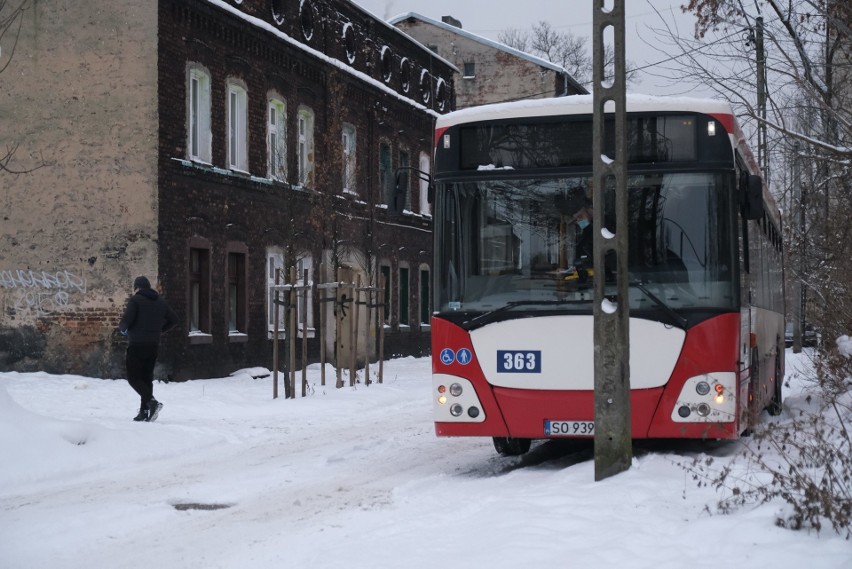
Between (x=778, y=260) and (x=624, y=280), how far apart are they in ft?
29.2

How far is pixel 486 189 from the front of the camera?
10812 millimetres

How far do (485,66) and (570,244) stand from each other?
4579 centimetres

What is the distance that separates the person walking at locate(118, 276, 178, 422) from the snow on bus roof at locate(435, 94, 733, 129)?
657 centimetres

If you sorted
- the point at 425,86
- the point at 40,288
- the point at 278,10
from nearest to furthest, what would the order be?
the point at 40,288 < the point at 278,10 < the point at 425,86

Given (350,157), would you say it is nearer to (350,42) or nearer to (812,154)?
(350,42)

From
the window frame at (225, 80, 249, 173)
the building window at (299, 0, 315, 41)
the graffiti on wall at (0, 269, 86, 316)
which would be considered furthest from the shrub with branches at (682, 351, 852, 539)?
the building window at (299, 0, 315, 41)

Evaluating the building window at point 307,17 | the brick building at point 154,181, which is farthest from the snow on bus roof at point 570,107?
the building window at point 307,17

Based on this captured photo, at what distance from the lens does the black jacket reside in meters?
16.1

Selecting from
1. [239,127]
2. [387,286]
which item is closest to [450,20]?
[387,286]

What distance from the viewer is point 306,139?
30.8 metres

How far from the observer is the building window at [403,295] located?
37.8 meters

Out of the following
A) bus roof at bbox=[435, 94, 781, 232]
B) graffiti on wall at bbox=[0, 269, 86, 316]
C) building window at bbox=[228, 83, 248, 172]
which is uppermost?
building window at bbox=[228, 83, 248, 172]

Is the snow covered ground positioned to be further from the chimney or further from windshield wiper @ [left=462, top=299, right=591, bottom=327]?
the chimney

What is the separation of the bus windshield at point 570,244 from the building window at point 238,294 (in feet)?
54.9
